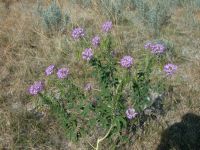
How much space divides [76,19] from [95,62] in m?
2.83

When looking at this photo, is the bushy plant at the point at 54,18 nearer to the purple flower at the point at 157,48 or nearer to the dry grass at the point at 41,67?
the dry grass at the point at 41,67

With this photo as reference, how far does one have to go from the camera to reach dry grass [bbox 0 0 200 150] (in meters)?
3.53

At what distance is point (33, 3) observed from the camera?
6809 mm

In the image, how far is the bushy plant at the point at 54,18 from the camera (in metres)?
5.50

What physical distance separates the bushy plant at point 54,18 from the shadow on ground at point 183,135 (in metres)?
2.57

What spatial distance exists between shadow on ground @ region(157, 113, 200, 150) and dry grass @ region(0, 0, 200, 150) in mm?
57

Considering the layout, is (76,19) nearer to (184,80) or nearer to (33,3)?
(33,3)

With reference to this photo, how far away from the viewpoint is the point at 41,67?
4.71 meters

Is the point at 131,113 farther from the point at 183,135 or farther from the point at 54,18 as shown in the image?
the point at 54,18

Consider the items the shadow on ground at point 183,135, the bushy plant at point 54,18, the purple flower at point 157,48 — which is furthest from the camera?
the bushy plant at point 54,18

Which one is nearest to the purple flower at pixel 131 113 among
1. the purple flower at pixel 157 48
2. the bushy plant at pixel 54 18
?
the purple flower at pixel 157 48

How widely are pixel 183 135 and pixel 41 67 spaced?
2.09 meters

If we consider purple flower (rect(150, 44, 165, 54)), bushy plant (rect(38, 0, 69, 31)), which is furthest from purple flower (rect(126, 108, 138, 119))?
bushy plant (rect(38, 0, 69, 31))

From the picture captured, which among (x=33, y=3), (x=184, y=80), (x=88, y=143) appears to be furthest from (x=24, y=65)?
(x=33, y=3)
